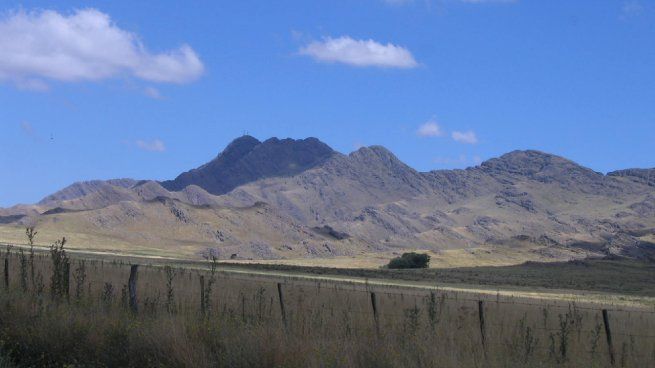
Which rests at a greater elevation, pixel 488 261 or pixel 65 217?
pixel 65 217

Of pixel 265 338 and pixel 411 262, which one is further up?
pixel 265 338

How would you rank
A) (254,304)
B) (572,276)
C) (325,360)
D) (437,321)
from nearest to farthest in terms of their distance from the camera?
(325,360) → (437,321) → (254,304) → (572,276)

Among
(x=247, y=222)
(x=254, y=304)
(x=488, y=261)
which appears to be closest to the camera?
(x=254, y=304)

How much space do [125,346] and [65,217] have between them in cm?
13603

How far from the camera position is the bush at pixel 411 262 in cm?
8926

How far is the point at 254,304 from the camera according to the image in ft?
55.3

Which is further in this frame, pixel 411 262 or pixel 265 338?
pixel 411 262

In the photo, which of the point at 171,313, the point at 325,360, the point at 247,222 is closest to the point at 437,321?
the point at 325,360

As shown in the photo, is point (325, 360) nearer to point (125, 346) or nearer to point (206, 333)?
point (206, 333)

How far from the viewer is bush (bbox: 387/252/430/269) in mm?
89262

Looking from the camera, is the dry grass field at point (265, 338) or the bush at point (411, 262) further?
the bush at point (411, 262)

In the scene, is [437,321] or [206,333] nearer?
[206,333]

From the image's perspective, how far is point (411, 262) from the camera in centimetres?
9006

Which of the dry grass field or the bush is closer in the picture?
the dry grass field
